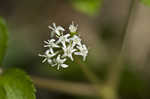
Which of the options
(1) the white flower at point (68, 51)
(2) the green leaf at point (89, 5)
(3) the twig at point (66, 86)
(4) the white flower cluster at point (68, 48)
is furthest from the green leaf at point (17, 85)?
(2) the green leaf at point (89, 5)

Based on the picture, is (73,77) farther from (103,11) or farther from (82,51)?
(82,51)

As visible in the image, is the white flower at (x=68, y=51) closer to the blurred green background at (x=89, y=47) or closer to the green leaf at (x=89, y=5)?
the blurred green background at (x=89, y=47)

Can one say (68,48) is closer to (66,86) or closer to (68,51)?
(68,51)

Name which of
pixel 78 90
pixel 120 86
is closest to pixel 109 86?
pixel 78 90

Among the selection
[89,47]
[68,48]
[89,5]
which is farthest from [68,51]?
[89,47]

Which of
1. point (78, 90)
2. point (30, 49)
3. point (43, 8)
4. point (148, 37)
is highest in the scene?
point (43, 8)

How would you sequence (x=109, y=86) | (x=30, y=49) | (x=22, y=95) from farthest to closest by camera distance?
1. (x=30, y=49)
2. (x=109, y=86)
3. (x=22, y=95)
